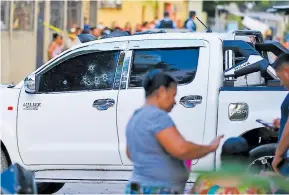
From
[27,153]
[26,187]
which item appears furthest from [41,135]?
[26,187]

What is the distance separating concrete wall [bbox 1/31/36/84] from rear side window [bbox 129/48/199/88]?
15.0 metres

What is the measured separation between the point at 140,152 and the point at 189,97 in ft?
10.7

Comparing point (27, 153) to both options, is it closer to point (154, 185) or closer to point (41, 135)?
point (41, 135)

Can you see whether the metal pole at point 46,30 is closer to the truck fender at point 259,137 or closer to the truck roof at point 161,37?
the truck roof at point 161,37

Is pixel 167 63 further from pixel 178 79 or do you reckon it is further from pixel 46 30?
pixel 46 30

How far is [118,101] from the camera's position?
9250 mm

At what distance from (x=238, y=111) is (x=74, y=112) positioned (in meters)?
1.65

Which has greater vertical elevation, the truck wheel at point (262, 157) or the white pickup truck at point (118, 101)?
the white pickup truck at point (118, 101)

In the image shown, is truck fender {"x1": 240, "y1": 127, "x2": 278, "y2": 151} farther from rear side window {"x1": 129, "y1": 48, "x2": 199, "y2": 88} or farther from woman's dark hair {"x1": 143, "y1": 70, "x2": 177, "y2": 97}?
woman's dark hair {"x1": 143, "y1": 70, "x2": 177, "y2": 97}

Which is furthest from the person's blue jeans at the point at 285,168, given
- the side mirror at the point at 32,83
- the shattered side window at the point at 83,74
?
the side mirror at the point at 32,83

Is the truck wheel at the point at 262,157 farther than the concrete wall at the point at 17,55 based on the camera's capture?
No

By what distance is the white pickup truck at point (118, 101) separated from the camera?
9.01 metres

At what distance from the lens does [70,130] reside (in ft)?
31.0

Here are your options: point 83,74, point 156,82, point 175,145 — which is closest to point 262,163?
point 83,74
